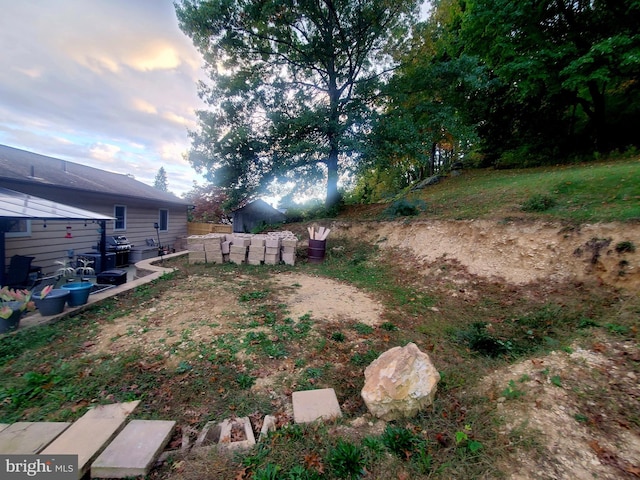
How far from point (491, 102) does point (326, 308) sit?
52.8 ft

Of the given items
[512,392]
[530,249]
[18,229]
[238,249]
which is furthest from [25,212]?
[530,249]

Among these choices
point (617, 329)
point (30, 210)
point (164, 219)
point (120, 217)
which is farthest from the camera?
point (164, 219)

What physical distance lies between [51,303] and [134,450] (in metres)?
3.24

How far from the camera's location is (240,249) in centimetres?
729

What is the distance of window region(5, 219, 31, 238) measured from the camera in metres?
5.91

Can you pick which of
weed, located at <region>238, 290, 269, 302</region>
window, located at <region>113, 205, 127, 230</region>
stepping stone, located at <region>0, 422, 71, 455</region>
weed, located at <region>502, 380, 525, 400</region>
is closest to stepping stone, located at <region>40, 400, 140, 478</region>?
stepping stone, located at <region>0, 422, 71, 455</region>

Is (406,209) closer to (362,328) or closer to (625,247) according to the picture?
(625,247)

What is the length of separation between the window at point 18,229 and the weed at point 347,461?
28.8ft

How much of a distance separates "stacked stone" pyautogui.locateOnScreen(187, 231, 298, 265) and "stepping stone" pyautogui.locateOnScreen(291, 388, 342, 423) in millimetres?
5273

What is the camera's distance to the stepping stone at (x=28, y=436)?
172 cm

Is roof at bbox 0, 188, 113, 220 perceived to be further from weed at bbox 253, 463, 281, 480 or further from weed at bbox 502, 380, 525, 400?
weed at bbox 502, 380, 525, 400

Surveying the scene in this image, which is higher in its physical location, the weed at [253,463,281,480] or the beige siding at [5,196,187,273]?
the beige siding at [5,196,187,273]

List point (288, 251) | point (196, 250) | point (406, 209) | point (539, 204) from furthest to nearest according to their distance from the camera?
point (406, 209) < point (288, 251) < point (196, 250) < point (539, 204)

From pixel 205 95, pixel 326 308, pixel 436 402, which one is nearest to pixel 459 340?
pixel 436 402
